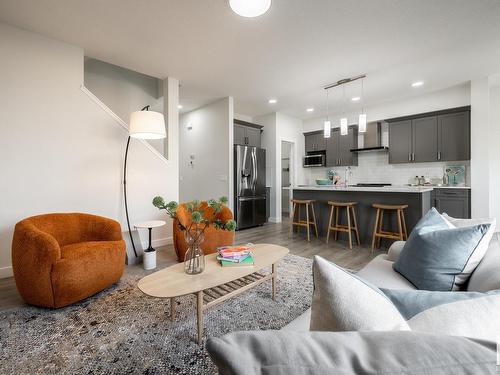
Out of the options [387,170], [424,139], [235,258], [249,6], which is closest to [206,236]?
[235,258]

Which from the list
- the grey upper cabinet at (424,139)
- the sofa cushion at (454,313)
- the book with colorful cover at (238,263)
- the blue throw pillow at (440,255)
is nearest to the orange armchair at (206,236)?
the book with colorful cover at (238,263)

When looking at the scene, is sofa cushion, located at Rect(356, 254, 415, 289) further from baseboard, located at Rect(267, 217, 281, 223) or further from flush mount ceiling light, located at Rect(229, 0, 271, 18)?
baseboard, located at Rect(267, 217, 281, 223)

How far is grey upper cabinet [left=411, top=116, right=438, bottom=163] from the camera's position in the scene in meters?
4.85

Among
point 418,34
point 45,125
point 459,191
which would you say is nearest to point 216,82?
point 45,125

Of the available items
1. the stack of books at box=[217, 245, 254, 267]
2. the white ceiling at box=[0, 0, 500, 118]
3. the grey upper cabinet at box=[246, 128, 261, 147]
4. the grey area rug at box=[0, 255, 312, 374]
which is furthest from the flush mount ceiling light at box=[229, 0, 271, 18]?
the grey upper cabinet at box=[246, 128, 261, 147]

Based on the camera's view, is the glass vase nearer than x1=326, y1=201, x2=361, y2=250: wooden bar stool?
Yes

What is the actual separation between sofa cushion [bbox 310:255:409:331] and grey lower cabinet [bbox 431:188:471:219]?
511 cm

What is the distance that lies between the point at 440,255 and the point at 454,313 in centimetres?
82

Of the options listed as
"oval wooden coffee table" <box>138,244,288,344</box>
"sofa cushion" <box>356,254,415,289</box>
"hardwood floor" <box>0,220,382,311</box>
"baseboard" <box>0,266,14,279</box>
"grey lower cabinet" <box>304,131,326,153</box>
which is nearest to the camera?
"sofa cushion" <box>356,254,415,289</box>

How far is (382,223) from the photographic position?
3785mm

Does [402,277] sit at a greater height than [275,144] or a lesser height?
lesser

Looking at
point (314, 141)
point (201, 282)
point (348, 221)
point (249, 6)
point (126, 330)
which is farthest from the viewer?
point (314, 141)

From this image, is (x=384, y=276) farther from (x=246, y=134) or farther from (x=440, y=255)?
(x=246, y=134)

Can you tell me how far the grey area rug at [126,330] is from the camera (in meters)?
1.42
